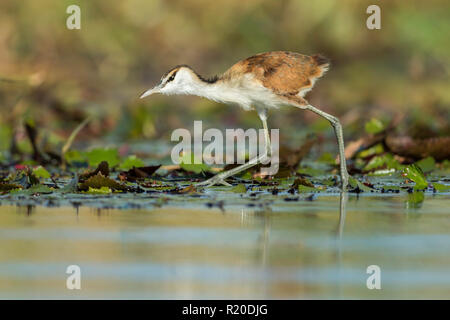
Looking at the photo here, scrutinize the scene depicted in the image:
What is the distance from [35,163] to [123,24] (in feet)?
22.4

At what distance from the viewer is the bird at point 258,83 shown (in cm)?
828

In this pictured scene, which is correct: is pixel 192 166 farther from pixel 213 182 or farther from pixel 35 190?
pixel 35 190

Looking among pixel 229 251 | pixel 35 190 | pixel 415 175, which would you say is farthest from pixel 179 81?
pixel 229 251

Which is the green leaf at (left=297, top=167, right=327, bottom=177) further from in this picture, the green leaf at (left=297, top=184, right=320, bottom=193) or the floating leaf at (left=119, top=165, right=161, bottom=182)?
the floating leaf at (left=119, top=165, right=161, bottom=182)

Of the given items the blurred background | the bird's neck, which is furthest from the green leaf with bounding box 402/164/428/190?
the blurred background

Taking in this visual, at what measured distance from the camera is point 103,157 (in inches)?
361

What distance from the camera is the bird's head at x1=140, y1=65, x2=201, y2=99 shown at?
8.41m

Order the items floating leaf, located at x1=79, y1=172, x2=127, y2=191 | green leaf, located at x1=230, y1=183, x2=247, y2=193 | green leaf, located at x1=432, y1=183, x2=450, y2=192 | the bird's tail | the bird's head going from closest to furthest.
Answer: floating leaf, located at x1=79, y1=172, x2=127, y2=191
green leaf, located at x1=230, y1=183, x2=247, y2=193
green leaf, located at x1=432, y1=183, x2=450, y2=192
the bird's head
the bird's tail

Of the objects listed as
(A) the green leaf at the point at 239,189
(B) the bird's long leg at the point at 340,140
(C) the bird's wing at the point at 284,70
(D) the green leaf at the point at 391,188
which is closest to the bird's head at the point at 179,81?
(C) the bird's wing at the point at 284,70

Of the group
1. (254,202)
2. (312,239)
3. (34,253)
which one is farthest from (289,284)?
(254,202)

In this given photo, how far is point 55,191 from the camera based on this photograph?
23.9 ft

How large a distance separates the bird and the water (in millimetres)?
1619

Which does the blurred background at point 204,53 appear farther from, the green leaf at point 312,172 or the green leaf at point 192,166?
the green leaf at point 192,166
